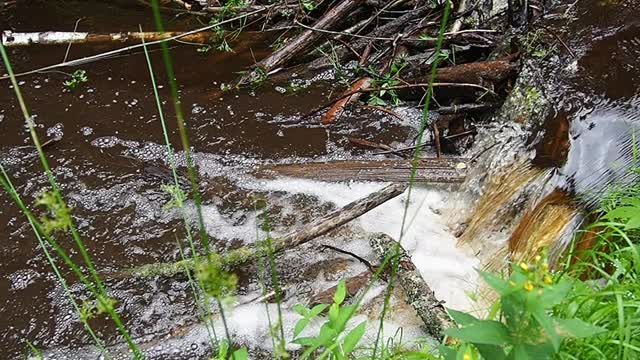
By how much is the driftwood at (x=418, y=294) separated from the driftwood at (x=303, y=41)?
2.21 metres

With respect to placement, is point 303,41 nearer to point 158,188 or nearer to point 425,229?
point 158,188

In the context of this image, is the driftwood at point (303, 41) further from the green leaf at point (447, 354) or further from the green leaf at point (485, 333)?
the green leaf at point (485, 333)

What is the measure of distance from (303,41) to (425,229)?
214cm

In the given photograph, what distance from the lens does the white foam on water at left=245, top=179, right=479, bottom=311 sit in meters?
3.29

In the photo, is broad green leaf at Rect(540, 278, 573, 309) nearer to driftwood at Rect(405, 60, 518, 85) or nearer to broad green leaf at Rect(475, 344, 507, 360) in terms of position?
broad green leaf at Rect(475, 344, 507, 360)

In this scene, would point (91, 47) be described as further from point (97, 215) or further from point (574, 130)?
point (574, 130)

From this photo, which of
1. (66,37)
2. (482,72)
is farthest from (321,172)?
(66,37)

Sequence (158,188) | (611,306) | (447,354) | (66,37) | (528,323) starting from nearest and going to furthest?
(528,323), (447,354), (611,306), (158,188), (66,37)

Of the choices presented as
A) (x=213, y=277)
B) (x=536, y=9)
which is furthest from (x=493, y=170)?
(x=213, y=277)

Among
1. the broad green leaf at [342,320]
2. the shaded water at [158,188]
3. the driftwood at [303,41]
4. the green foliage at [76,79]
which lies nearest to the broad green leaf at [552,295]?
the broad green leaf at [342,320]

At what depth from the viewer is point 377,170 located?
383 centimetres

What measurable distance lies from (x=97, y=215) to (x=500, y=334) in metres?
2.98

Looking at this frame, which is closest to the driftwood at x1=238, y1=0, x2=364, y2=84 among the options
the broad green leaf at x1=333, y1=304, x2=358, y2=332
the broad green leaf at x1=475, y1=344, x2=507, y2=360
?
the broad green leaf at x1=333, y1=304, x2=358, y2=332

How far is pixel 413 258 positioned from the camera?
3.47 m
